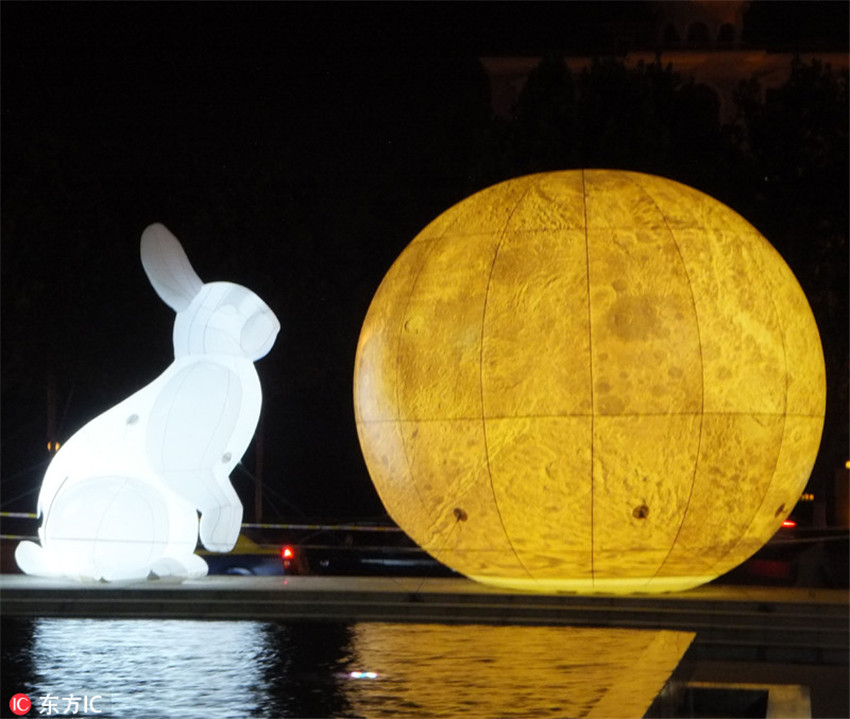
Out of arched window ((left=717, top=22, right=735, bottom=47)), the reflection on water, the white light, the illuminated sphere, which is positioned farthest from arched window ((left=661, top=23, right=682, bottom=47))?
the white light

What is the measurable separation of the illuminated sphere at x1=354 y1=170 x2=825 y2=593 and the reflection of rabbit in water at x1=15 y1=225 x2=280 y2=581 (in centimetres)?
207

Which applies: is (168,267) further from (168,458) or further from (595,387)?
(595,387)

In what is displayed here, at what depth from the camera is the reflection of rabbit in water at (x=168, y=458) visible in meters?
14.2

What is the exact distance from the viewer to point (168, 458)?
47.1 ft

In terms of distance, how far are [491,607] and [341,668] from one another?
12.5ft

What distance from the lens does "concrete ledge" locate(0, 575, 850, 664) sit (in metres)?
12.2

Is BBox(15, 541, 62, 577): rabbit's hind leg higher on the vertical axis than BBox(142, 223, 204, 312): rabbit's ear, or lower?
lower

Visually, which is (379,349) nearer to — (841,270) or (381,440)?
(381,440)

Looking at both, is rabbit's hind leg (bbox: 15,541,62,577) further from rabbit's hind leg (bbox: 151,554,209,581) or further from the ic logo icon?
the ic logo icon

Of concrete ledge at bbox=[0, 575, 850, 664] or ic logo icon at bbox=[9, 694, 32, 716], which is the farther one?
concrete ledge at bbox=[0, 575, 850, 664]

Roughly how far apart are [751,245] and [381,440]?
367 centimetres

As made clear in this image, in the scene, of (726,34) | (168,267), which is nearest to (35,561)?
(168,267)

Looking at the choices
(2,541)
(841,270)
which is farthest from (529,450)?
(841,270)

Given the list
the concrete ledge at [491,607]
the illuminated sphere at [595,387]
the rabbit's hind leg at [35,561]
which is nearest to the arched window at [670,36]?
the concrete ledge at [491,607]
